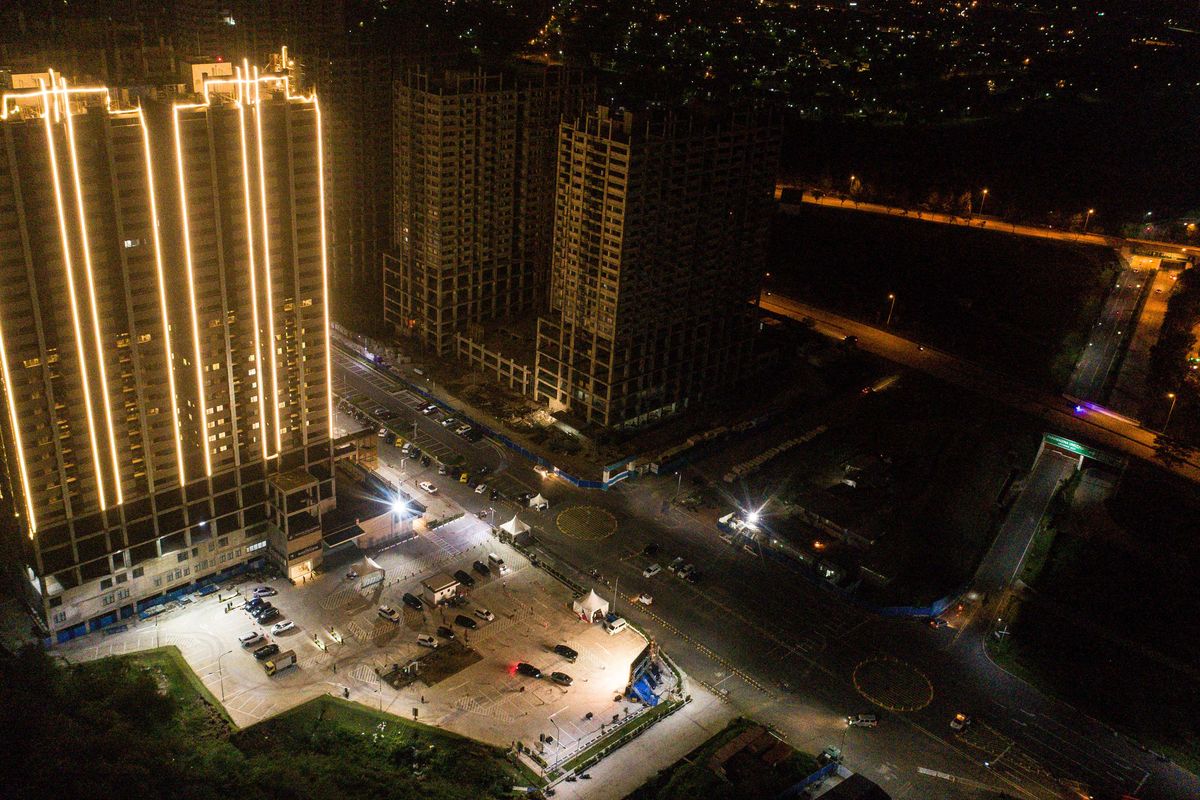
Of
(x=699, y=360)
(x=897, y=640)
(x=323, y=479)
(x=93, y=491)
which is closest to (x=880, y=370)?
(x=699, y=360)

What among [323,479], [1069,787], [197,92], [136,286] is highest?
[197,92]

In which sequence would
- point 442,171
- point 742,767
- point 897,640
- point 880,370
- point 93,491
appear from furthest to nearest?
point 880,370
point 442,171
point 897,640
point 93,491
point 742,767

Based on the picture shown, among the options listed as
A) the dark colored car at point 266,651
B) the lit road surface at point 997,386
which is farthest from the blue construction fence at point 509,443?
the lit road surface at point 997,386

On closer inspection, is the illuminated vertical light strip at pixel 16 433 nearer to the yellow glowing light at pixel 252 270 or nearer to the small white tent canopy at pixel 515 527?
the yellow glowing light at pixel 252 270

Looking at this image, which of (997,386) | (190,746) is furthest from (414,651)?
(997,386)

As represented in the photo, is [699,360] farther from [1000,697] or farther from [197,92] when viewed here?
[197,92]

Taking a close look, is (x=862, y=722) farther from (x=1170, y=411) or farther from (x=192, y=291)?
(x=1170, y=411)

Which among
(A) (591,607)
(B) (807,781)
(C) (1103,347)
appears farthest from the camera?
(C) (1103,347)
